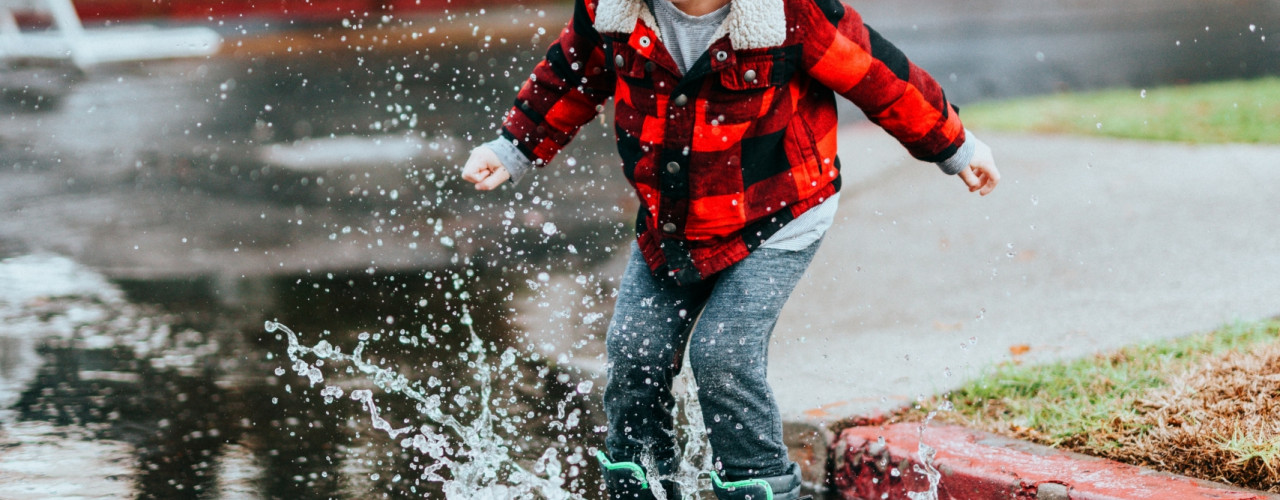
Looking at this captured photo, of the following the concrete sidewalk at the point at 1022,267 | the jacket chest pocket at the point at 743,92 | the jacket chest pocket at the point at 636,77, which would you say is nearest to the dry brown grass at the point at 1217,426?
the concrete sidewalk at the point at 1022,267

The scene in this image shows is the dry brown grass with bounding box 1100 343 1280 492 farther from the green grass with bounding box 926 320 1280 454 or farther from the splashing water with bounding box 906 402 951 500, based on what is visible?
the splashing water with bounding box 906 402 951 500

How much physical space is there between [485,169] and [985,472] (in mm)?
1398

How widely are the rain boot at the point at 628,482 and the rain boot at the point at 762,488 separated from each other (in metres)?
0.17

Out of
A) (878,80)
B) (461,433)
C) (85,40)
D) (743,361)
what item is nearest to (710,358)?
(743,361)

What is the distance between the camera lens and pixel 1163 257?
4.63m

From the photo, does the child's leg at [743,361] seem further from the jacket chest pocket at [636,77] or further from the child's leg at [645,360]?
the jacket chest pocket at [636,77]

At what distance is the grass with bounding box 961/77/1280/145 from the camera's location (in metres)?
7.16

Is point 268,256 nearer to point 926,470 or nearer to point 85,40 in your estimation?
point 926,470

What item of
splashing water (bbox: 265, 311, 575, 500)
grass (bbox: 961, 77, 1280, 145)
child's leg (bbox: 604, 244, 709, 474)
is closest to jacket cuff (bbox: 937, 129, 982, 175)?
child's leg (bbox: 604, 244, 709, 474)

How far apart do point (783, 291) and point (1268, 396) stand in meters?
1.28

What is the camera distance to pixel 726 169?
2.40 meters

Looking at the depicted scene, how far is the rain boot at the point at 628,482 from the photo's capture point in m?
2.61

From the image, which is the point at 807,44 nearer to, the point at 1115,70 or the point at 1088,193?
the point at 1088,193

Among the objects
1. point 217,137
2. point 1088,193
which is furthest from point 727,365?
point 217,137
